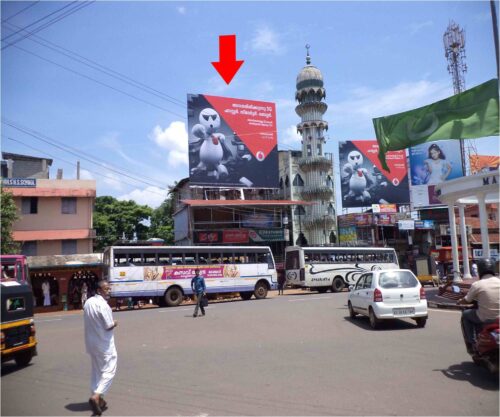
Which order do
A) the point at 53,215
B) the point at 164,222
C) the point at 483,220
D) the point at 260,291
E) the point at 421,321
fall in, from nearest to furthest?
the point at 421,321 < the point at 483,220 < the point at 260,291 < the point at 53,215 < the point at 164,222

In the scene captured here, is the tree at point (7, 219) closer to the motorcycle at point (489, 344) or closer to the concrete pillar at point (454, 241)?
the concrete pillar at point (454, 241)

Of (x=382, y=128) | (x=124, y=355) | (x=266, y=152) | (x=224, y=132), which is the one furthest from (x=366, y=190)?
(x=124, y=355)

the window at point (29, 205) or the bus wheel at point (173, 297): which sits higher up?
the window at point (29, 205)

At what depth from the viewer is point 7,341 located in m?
7.57

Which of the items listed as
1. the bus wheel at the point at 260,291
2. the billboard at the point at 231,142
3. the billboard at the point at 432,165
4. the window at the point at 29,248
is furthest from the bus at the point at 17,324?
the billboard at the point at 432,165

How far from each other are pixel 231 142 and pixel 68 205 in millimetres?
14328

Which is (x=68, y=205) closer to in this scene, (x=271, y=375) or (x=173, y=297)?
(x=173, y=297)

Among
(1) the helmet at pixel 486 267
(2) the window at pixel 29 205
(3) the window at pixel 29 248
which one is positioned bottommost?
(1) the helmet at pixel 486 267

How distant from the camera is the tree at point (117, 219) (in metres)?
46.4

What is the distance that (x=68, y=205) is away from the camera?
99.7 ft

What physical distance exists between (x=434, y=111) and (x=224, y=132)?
22.7m

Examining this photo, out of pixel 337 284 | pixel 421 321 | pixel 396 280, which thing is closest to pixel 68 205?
pixel 337 284

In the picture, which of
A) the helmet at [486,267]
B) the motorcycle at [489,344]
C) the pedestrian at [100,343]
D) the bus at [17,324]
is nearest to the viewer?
the pedestrian at [100,343]

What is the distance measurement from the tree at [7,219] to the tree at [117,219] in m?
20.2
